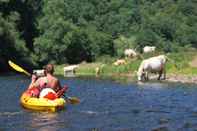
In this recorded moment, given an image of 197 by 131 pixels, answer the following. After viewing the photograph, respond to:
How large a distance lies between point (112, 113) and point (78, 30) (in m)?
47.0

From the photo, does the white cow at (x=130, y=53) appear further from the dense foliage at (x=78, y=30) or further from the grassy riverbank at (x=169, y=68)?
the grassy riverbank at (x=169, y=68)

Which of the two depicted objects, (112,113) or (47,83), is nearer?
(112,113)

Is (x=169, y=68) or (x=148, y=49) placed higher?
(x=148, y=49)

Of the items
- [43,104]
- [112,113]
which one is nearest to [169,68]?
[112,113]

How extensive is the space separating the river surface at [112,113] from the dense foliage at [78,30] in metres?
31.7

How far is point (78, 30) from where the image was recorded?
2650 inches

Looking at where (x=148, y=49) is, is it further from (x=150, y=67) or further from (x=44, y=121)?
(x=44, y=121)

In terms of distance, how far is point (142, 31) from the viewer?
6925cm

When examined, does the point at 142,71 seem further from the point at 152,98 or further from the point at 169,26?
the point at 169,26

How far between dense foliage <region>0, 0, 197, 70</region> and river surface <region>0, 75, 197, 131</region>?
31736 millimetres

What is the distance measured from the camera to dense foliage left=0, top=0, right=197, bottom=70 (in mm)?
61500

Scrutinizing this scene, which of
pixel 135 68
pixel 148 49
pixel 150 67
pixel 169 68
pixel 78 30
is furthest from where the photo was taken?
pixel 78 30

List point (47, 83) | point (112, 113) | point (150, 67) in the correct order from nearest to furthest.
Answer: point (112, 113), point (47, 83), point (150, 67)

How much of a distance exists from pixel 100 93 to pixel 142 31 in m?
40.6
